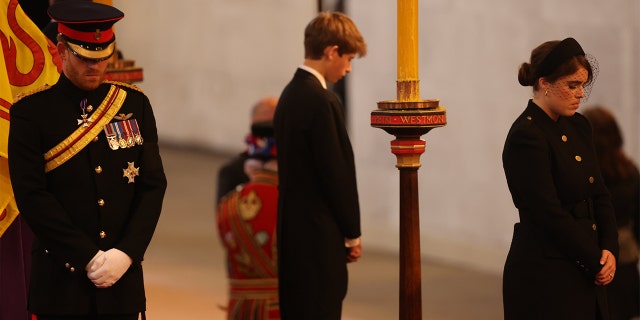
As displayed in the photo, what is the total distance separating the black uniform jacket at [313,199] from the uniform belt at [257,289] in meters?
0.29

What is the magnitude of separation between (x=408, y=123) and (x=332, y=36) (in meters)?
0.64

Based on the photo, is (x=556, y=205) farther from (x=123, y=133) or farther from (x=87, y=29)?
(x=87, y=29)

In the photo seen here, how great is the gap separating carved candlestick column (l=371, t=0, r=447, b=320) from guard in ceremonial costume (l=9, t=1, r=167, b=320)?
83 cm

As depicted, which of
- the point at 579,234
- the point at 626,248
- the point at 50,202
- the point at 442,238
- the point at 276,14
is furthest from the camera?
the point at 276,14

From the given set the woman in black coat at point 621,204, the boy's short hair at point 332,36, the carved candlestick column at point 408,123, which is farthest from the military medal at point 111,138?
the woman in black coat at point 621,204

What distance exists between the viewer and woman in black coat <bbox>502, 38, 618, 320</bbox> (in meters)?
4.23

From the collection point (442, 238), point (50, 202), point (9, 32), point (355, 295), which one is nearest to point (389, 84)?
point (442, 238)

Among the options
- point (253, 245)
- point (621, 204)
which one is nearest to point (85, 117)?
point (253, 245)

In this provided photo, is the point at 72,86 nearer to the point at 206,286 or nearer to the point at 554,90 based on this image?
the point at 554,90

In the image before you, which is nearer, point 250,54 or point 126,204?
point 126,204

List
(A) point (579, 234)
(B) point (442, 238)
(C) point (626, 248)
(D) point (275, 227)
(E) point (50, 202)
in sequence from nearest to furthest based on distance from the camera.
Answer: (E) point (50, 202), (A) point (579, 234), (D) point (275, 227), (C) point (626, 248), (B) point (442, 238)

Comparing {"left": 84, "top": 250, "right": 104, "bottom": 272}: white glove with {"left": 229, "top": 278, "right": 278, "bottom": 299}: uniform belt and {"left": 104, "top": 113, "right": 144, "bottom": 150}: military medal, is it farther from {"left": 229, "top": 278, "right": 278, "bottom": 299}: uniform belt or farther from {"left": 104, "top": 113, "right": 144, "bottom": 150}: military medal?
{"left": 229, "top": 278, "right": 278, "bottom": 299}: uniform belt

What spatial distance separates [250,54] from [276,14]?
0.68 meters

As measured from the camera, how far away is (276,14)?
13.4 meters
